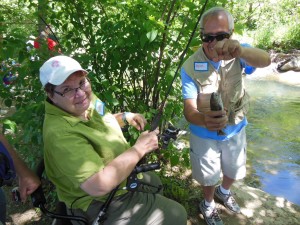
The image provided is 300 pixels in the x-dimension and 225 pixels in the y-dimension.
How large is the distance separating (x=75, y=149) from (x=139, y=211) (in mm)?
607

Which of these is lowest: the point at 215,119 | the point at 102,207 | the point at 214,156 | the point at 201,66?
the point at 214,156

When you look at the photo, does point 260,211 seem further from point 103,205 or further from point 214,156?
point 103,205

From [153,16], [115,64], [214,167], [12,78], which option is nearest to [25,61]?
[12,78]

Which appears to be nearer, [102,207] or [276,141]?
[102,207]

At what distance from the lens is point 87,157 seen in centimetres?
163

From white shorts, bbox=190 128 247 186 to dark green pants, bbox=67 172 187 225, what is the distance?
2.09 ft

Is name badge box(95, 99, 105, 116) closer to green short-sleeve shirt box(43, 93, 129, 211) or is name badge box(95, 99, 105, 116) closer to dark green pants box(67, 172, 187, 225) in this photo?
green short-sleeve shirt box(43, 93, 129, 211)

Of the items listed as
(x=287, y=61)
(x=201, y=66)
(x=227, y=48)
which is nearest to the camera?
(x=227, y=48)

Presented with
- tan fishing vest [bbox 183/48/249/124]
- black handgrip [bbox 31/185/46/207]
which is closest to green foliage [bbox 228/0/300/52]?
tan fishing vest [bbox 183/48/249/124]

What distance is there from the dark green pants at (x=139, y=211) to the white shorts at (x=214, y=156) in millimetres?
636

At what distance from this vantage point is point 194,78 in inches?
91.7

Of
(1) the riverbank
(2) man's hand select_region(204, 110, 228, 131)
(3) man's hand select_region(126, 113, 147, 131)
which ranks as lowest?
(1) the riverbank

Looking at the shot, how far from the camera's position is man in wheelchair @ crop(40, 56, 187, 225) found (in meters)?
1.61

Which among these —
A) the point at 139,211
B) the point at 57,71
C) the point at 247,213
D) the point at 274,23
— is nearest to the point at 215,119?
the point at 139,211
